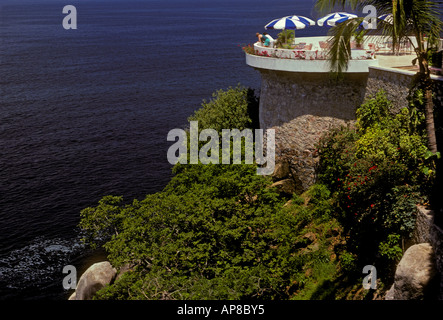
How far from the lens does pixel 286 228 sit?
84.5 feet

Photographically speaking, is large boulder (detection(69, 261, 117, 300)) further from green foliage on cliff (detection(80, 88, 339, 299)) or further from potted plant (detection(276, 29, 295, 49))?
potted plant (detection(276, 29, 295, 49))

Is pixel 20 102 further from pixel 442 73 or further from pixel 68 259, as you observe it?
pixel 442 73

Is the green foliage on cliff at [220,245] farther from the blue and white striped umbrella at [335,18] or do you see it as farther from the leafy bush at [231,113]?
the blue and white striped umbrella at [335,18]

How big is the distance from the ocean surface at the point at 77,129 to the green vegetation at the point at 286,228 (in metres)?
15.4

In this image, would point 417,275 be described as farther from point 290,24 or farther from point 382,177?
point 290,24

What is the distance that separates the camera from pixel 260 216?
26.9 metres

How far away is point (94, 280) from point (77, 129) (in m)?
43.2

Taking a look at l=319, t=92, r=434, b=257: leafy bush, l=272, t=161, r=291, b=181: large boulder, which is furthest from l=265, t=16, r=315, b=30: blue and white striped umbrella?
l=272, t=161, r=291, b=181: large boulder

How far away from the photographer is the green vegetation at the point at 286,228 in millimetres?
20516

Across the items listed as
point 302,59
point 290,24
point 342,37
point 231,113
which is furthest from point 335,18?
point 342,37

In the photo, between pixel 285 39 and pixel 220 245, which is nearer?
pixel 220 245

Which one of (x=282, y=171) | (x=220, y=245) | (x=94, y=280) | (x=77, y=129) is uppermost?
(x=282, y=171)

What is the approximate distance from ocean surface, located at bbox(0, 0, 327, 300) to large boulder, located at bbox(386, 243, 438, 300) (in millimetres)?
26963

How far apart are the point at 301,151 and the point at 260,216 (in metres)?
8.50
